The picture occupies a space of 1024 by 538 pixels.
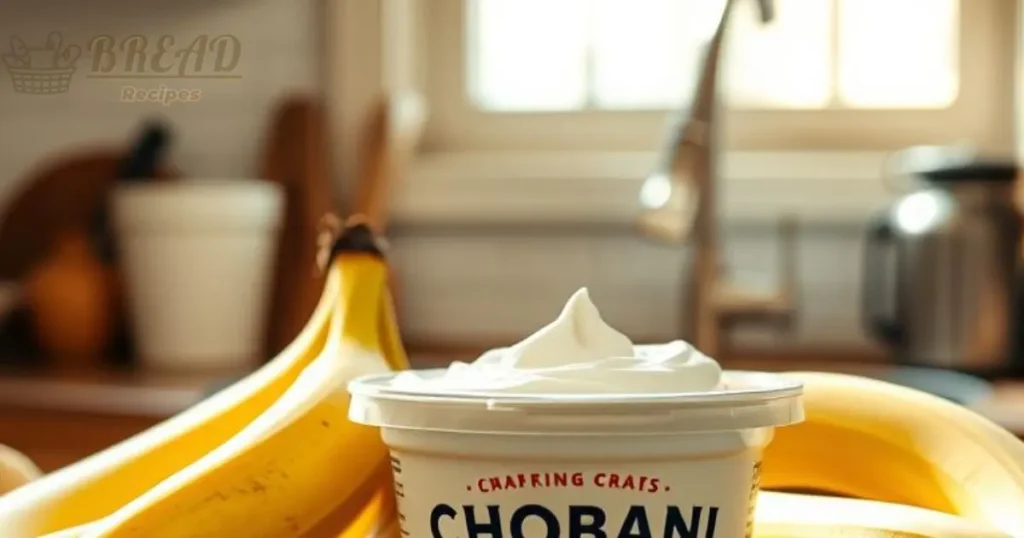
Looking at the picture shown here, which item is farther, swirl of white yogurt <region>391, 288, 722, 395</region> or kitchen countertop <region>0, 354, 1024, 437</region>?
kitchen countertop <region>0, 354, 1024, 437</region>

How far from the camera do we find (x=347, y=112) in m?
1.67

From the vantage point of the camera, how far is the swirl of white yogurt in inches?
18.8

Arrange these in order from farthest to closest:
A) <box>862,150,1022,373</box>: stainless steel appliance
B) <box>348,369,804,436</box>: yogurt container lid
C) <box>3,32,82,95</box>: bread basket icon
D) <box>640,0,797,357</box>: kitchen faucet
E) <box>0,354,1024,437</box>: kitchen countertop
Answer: <box>862,150,1022,373</box>: stainless steel appliance, <box>0,354,1024,437</box>: kitchen countertop, <box>640,0,797,357</box>: kitchen faucet, <box>3,32,82,95</box>: bread basket icon, <box>348,369,804,436</box>: yogurt container lid

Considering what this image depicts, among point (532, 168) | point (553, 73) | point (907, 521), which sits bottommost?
point (907, 521)

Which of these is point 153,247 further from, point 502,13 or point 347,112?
point 502,13

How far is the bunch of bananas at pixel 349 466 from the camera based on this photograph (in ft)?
1.66

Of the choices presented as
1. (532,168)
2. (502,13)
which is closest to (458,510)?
(532,168)

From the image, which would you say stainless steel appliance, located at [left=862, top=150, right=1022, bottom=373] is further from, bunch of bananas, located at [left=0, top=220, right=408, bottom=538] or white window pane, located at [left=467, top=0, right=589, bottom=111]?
bunch of bananas, located at [left=0, top=220, right=408, bottom=538]

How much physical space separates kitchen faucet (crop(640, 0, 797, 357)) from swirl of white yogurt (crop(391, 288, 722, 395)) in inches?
18.0

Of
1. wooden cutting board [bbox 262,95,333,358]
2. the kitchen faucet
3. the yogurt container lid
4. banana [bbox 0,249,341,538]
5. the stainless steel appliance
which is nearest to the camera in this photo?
the yogurt container lid

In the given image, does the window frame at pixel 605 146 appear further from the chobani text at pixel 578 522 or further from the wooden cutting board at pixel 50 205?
the chobani text at pixel 578 522

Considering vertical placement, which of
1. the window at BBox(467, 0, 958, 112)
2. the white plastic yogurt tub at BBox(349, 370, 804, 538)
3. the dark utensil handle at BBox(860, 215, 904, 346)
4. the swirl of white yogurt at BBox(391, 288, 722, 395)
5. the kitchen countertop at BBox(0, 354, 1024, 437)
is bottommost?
the kitchen countertop at BBox(0, 354, 1024, 437)

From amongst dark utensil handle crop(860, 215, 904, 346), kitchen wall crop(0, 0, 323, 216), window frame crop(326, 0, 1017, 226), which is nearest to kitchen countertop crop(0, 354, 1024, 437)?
dark utensil handle crop(860, 215, 904, 346)

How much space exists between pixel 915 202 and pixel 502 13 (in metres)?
0.61
